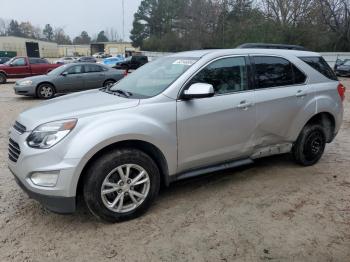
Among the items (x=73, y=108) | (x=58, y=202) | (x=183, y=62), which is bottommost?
(x=58, y=202)

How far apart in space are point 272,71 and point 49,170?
3.03m

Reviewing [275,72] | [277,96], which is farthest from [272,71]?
[277,96]

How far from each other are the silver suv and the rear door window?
0.05 ft

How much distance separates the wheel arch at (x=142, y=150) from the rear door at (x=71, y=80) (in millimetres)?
10618

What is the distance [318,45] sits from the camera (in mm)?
37156

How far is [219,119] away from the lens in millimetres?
3922

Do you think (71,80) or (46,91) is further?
(71,80)

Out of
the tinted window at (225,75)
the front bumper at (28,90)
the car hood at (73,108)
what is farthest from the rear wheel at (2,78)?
the tinted window at (225,75)

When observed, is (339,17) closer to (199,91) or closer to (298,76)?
(298,76)

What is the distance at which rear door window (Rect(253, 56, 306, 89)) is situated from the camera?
14.3ft

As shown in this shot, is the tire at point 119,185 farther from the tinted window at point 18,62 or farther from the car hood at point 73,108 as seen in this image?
the tinted window at point 18,62

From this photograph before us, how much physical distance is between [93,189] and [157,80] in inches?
59.3

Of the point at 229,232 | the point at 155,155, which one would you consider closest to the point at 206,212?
the point at 229,232

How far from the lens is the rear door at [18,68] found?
763 inches
